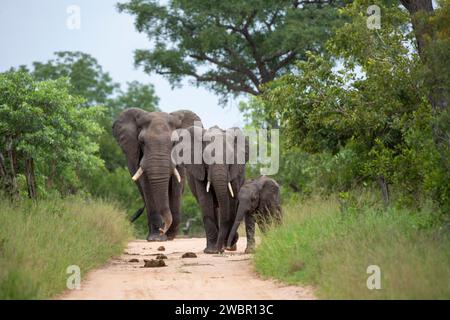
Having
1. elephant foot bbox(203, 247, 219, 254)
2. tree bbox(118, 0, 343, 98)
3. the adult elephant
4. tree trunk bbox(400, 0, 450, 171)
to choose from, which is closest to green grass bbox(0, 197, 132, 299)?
the adult elephant

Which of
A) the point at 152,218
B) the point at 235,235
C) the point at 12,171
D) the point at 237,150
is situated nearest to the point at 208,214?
the point at 235,235

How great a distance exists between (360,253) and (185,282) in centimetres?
242

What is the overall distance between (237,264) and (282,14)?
1081 inches

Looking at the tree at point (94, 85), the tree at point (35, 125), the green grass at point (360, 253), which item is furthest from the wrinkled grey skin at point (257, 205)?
the tree at point (94, 85)

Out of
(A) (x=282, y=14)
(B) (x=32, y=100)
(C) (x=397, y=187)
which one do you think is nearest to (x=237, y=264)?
(C) (x=397, y=187)

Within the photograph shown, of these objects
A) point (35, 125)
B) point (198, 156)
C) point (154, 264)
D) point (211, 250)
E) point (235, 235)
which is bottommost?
point (211, 250)

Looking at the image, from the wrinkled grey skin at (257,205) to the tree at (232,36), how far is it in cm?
2122

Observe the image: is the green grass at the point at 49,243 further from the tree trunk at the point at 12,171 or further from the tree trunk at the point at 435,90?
the tree trunk at the point at 435,90

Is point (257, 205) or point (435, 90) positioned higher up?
point (435, 90)

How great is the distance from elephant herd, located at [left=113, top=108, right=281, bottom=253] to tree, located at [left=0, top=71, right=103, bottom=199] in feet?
4.70

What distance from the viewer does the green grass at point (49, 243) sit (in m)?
9.88

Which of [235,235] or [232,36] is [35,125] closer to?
[235,235]

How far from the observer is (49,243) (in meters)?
12.4

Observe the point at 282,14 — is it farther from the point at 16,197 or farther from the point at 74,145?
the point at 16,197
